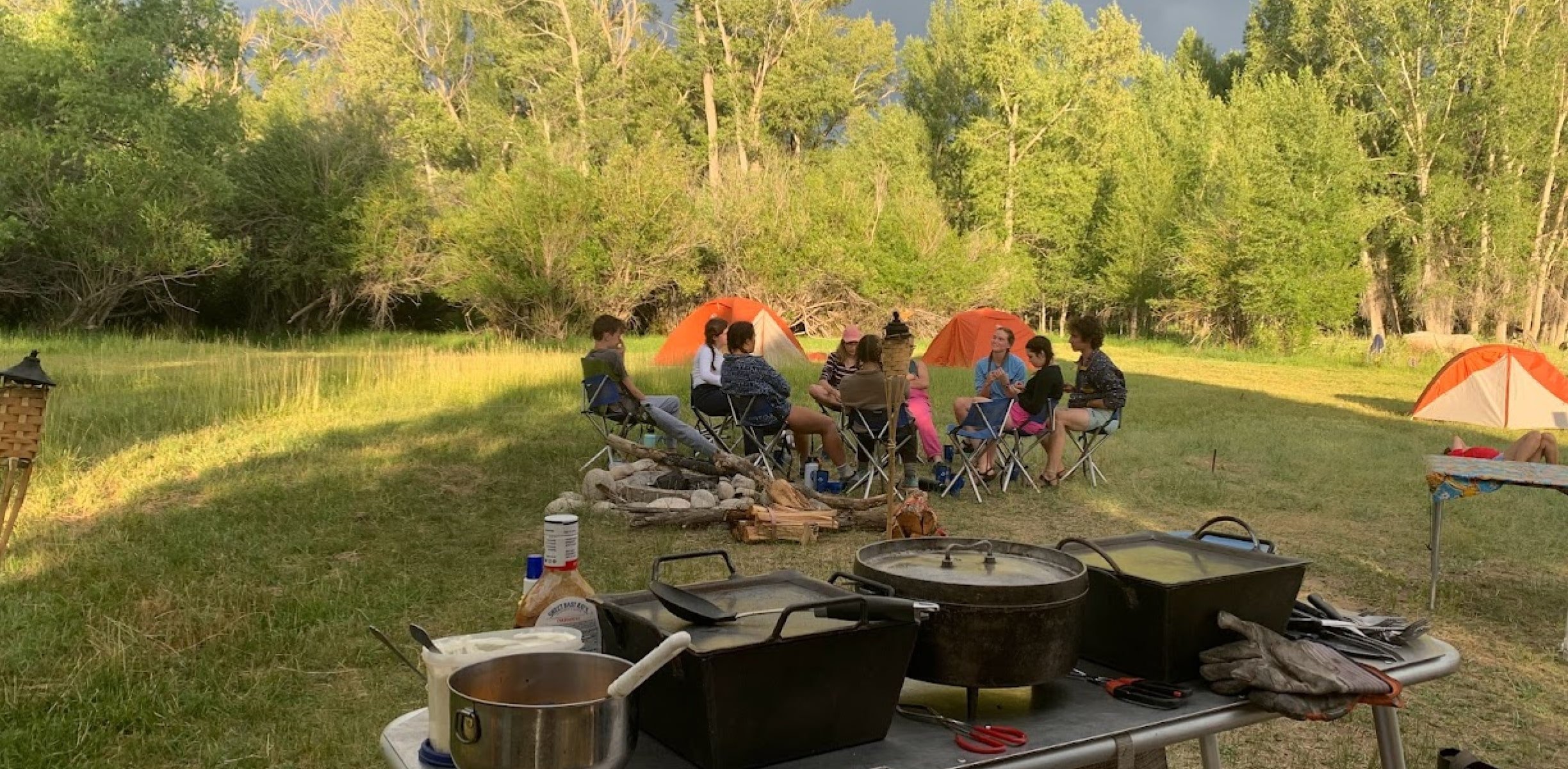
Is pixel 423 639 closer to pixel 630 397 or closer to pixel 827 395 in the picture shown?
pixel 630 397

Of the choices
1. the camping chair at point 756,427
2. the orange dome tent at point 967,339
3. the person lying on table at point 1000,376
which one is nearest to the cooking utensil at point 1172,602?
the camping chair at point 756,427

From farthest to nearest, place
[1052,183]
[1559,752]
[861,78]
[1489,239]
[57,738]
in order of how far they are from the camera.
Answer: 1. [861,78]
2. [1052,183]
3. [1489,239]
4. [1559,752]
5. [57,738]

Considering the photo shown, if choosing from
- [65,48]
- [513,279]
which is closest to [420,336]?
[513,279]

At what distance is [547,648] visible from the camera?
1.38 meters

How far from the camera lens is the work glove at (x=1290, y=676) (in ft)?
5.19

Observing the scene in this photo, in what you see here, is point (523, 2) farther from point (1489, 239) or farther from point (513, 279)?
point (1489, 239)

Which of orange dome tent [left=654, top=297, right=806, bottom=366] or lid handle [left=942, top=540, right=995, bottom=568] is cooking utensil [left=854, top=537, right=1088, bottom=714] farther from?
orange dome tent [left=654, top=297, right=806, bottom=366]

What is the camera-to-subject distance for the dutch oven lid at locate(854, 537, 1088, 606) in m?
1.49

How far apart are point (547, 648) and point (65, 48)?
2047cm

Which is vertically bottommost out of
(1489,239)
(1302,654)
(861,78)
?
(1302,654)

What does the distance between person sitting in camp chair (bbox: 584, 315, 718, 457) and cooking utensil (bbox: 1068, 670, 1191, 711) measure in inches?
199

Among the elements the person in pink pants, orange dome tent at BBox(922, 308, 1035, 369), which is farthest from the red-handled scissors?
orange dome tent at BBox(922, 308, 1035, 369)

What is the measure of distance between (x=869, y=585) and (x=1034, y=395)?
224 inches

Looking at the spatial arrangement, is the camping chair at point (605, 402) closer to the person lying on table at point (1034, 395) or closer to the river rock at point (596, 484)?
the river rock at point (596, 484)
